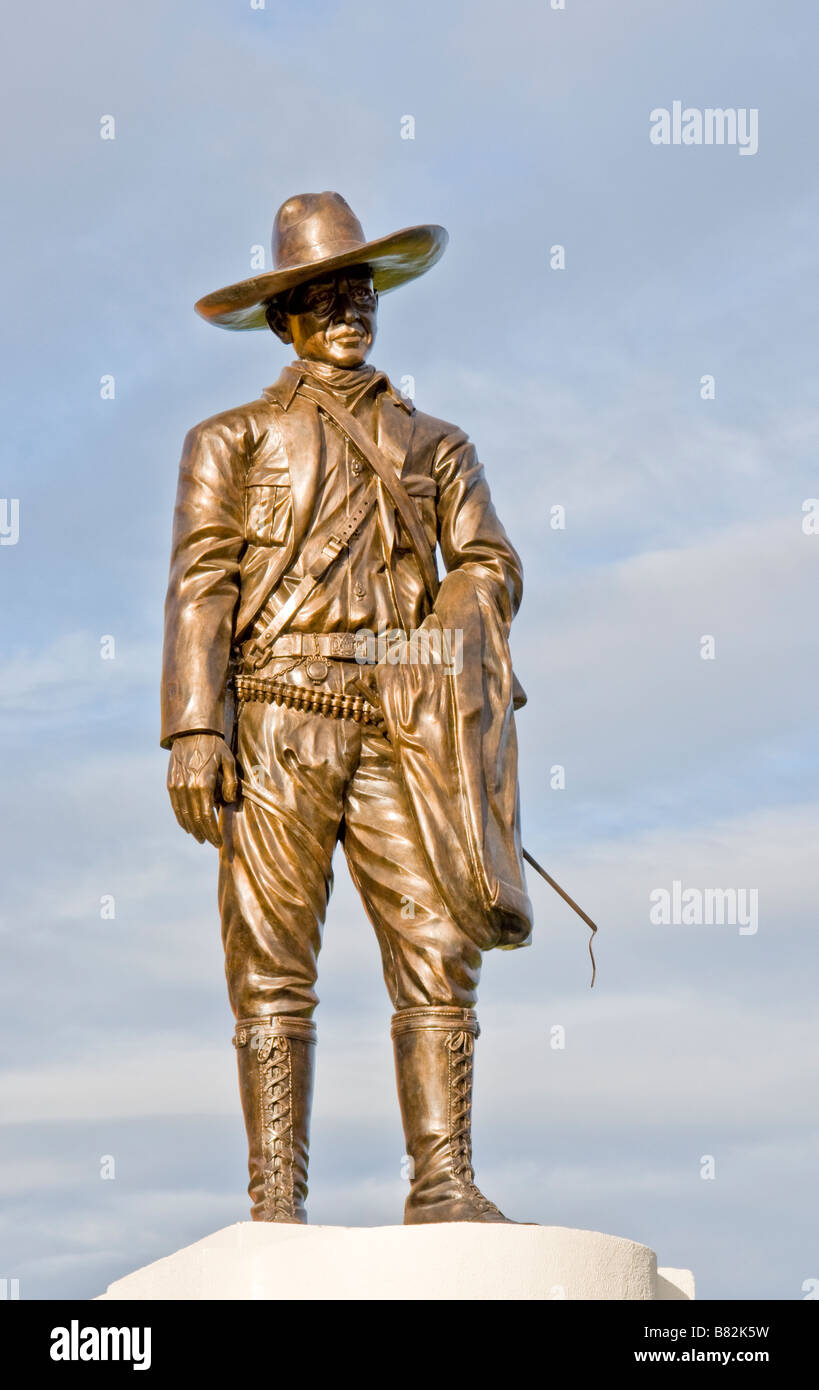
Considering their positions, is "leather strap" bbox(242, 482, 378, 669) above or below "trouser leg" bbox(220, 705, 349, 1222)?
above

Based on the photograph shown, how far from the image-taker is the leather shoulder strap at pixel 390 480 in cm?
961

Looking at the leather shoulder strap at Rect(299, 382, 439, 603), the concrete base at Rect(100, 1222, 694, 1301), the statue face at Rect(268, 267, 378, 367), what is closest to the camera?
the concrete base at Rect(100, 1222, 694, 1301)

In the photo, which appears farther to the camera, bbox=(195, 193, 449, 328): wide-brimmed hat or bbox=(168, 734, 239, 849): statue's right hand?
bbox=(195, 193, 449, 328): wide-brimmed hat

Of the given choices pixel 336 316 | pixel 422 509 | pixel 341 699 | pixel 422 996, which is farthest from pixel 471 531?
pixel 422 996

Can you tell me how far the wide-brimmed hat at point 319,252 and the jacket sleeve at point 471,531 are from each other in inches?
30.4

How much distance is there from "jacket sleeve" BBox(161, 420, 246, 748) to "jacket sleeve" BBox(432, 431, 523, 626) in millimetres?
840

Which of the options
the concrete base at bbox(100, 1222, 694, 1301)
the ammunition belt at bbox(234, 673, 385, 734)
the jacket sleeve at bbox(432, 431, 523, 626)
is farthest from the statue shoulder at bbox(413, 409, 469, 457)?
the concrete base at bbox(100, 1222, 694, 1301)

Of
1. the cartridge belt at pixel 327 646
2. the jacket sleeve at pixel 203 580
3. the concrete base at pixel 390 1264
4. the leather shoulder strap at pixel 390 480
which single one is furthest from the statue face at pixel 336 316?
the concrete base at pixel 390 1264

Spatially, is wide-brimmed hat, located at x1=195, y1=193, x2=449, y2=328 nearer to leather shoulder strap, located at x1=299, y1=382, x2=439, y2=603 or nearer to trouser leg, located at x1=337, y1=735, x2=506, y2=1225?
leather shoulder strap, located at x1=299, y1=382, x2=439, y2=603

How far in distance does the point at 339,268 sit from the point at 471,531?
3.98ft

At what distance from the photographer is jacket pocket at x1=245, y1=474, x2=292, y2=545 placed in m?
9.55

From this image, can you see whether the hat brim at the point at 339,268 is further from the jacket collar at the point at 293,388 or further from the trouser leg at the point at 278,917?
the trouser leg at the point at 278,917
